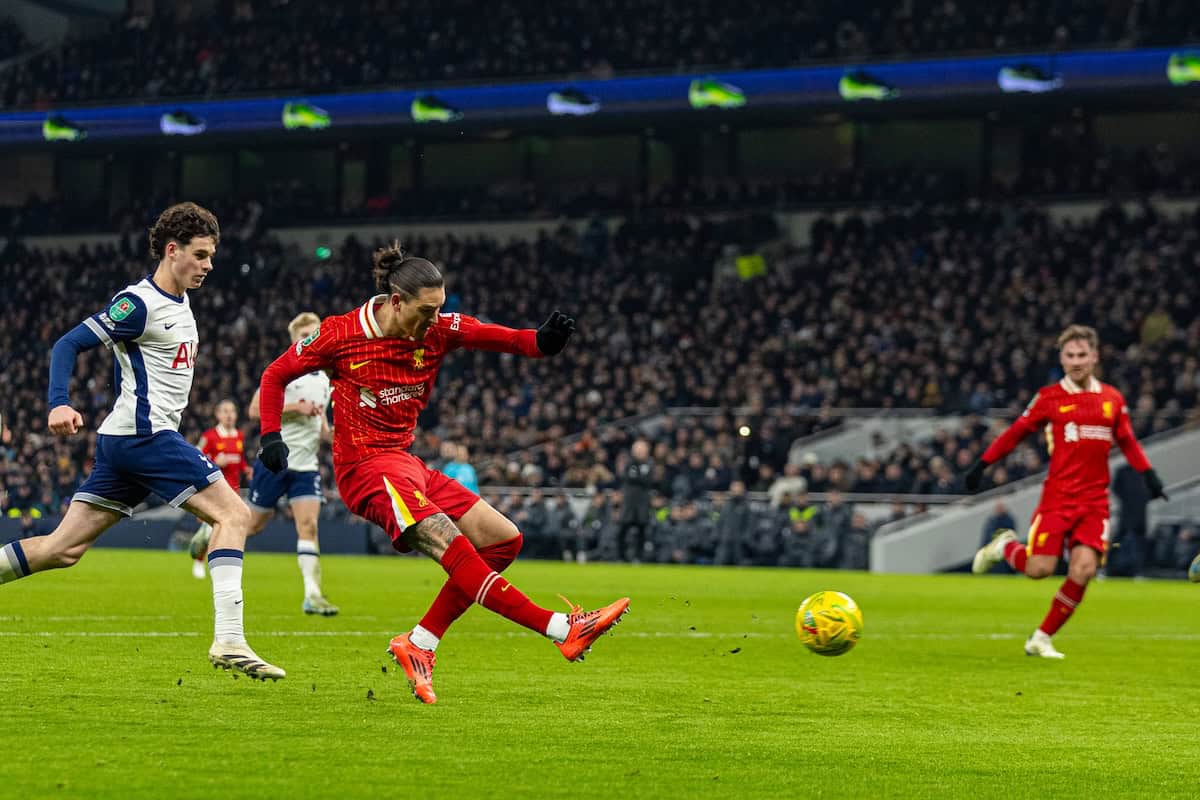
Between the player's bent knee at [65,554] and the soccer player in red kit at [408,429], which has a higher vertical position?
the soccer player in red kit at [408,429]

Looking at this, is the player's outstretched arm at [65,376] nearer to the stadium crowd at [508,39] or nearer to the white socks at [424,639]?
the white socks at [424,639]

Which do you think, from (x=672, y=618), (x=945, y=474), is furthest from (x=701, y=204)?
(x=672, y=618)

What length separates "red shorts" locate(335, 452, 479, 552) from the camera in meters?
8.55

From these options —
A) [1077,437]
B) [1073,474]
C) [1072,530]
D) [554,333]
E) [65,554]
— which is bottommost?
[1072,530]

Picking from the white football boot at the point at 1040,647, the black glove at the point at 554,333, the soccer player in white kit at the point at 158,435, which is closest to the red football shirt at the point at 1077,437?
the white football boot at the point at 1040,647

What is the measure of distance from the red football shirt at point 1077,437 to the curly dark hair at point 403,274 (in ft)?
19.2

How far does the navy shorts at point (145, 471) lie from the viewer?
8.95 meters

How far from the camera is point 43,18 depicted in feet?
157

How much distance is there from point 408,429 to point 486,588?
1.05 m

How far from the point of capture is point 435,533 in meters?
8.51

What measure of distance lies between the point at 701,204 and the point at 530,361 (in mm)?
7896

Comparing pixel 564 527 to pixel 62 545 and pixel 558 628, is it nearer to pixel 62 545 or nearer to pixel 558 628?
pixel 62 545

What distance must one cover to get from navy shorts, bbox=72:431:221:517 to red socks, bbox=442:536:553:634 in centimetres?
147

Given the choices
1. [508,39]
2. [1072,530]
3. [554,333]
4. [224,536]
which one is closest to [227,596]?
[224,536]
